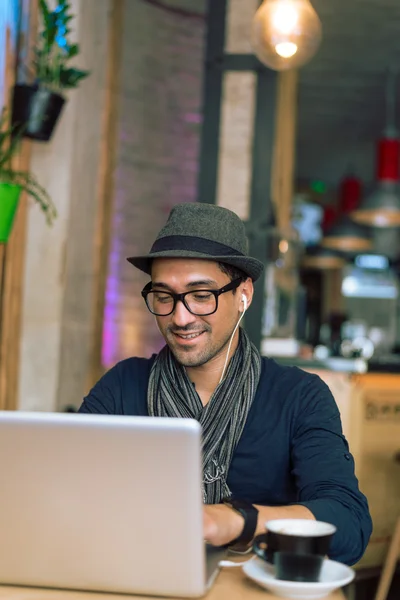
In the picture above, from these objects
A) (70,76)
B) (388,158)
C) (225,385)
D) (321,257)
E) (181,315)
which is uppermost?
(388,158)

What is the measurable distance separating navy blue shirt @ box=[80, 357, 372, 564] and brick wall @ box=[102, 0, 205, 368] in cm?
323

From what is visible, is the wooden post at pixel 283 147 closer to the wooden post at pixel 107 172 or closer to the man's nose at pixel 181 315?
the wooden post at pixel 107 172

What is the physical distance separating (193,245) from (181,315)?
0.16m

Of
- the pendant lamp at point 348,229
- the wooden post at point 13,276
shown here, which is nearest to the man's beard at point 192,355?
the wooden post at point 13,276

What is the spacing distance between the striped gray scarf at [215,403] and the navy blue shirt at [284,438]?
38 mm

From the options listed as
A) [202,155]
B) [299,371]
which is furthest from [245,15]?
[299,371]

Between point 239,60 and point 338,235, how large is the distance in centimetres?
609

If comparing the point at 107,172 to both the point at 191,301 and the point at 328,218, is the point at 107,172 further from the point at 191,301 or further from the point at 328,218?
the point at 328,218

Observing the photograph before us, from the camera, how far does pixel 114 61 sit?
4.95 m

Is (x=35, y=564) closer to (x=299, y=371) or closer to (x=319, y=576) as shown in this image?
(x=319, y=576)

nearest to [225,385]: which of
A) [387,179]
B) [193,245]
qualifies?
[193,245]

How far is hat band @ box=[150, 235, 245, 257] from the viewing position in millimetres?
1849

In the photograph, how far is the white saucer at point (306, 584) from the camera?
1.17 meters

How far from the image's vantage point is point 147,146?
5.69 m
